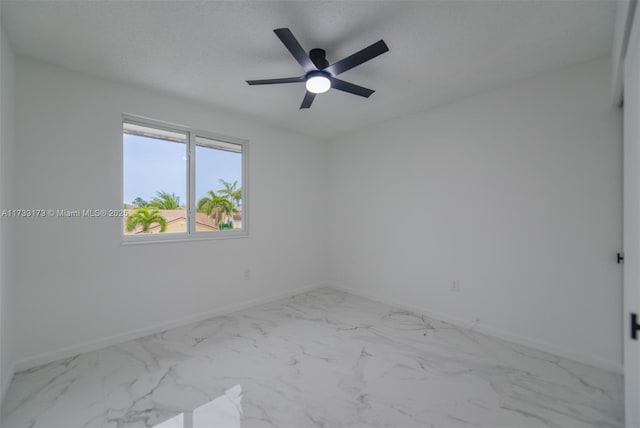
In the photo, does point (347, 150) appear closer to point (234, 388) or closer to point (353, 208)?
point (353, 208)

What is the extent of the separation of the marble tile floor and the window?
114cm

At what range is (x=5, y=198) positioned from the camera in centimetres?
190

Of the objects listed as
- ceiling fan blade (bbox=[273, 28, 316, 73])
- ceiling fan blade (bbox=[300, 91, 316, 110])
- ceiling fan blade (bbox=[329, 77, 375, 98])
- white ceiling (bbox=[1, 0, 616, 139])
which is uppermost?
white ceiling (bbox=[1, 0, 616, 139])

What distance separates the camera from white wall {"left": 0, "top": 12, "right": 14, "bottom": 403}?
70.7 inches

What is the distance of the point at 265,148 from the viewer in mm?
3684

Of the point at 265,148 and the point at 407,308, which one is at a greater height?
the point at 265,148

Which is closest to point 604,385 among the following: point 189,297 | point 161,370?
point 161,370

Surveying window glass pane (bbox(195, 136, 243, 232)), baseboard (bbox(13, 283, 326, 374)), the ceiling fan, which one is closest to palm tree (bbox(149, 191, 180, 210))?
window glass pane (bbox(195, 136, 243, 232))

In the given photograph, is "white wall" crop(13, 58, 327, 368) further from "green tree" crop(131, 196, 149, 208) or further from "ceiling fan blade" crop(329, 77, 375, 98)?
"ceiling fan blade" crop(329, 77, 375, 98)

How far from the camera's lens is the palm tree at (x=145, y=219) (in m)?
2.70

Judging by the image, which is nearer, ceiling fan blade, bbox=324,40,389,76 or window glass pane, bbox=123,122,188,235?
ceiling fan blade, bbox=324,40,389,76

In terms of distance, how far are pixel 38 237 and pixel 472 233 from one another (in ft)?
13.1

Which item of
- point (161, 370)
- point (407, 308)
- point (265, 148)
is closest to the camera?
point (161, 370)

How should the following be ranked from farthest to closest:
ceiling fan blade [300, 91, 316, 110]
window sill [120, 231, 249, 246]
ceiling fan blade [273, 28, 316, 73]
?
1. window sill [120, 231, 249, 246]
2. ceiling fan blade [300, 91, 316, 110]
3. ceiling fan blade [273, 28, 316, 73]
